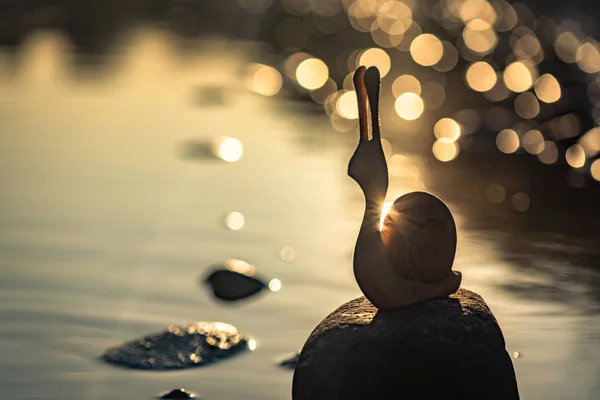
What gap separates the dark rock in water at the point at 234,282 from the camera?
31.1 feet

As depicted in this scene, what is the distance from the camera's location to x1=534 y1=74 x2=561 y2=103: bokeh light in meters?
20.8

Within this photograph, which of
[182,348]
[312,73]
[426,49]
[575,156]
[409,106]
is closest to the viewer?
[182,348]

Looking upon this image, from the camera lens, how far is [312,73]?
24.9 metres

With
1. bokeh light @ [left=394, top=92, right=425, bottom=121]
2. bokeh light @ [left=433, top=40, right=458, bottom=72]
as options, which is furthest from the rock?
bokeh light @ [left=433, top=40, right=458, bottom=72]

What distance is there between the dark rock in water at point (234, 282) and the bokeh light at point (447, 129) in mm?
8296

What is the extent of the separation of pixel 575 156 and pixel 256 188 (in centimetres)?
510

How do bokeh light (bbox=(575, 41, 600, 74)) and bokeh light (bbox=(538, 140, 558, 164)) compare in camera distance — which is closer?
bokeh light (bbox=(538, 140, 558, 164))

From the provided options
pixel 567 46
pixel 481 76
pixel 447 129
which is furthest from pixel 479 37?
pixel 447 129

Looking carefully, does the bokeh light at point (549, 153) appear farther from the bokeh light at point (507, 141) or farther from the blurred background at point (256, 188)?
the bokeh light at point (507, 141)

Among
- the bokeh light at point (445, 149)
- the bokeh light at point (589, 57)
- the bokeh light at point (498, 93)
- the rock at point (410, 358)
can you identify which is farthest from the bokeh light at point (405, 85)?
the rock at point (410, 358)

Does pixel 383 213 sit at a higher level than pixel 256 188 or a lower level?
lower

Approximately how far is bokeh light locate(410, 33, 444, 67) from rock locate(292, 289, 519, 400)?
21346mm

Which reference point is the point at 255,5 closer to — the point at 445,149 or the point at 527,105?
the point at 527,105

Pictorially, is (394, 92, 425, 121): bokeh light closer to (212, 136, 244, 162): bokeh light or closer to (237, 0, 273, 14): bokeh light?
(212, 136, 244, 162): bokeh light
